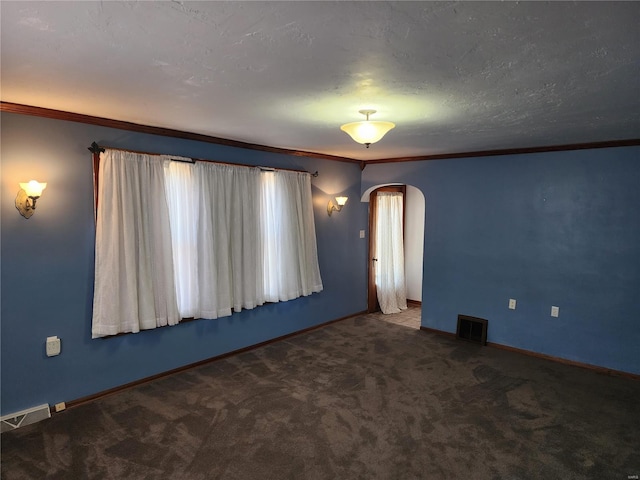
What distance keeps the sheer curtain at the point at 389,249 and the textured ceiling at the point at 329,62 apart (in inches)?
118

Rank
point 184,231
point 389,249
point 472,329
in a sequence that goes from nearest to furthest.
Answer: point 184,231 < point 472,329 < point 389,249

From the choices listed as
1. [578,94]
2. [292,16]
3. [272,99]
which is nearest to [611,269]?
[578,94]

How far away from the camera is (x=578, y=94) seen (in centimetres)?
228

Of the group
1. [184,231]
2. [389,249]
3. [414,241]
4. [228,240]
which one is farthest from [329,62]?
[414,241]

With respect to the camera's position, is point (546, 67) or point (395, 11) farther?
point (546, 67)

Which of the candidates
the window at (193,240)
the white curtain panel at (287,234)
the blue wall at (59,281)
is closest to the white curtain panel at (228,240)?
the window at (193,240)

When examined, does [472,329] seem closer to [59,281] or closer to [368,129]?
[368,129]

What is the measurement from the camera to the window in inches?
126

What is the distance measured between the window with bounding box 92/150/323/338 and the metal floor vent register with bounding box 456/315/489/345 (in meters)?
1.99

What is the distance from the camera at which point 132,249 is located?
3.29 meters

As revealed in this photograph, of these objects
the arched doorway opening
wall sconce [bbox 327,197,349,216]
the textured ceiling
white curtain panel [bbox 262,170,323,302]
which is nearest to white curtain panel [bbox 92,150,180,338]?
the textured ceiling

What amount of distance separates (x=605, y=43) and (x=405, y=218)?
5181 millimetres

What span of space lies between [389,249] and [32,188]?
15.4 ft

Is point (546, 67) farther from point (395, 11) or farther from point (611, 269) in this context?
point (611, 269)
